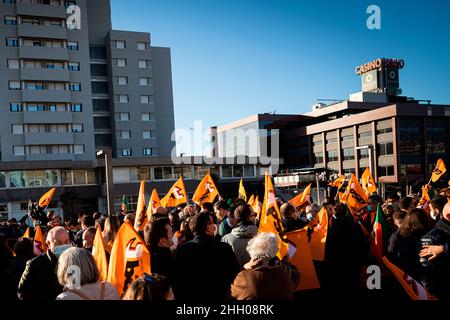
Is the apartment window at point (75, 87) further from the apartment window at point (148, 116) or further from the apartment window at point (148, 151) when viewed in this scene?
the apartment window at point (148, 151)

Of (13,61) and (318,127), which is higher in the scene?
(13,61)

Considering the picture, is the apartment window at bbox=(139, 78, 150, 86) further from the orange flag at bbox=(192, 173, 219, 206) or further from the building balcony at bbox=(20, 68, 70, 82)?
the orange flag at bbox=(192, 173, 219, 206)

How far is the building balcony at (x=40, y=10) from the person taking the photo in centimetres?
4728

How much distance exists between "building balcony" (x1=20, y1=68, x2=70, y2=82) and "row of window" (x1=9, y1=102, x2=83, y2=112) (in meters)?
2.86

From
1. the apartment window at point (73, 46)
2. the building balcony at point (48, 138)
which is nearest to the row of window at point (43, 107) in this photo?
the building balcony at point (48, 138)

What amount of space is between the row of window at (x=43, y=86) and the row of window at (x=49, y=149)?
652 centimetres

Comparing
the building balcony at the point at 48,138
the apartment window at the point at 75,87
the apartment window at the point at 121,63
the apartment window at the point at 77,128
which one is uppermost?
the apartment window at the point at 121,63

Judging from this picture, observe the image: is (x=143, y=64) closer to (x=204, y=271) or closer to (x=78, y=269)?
(x=204, y=271)

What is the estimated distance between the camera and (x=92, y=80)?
2179 inches

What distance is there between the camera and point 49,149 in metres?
48.6
